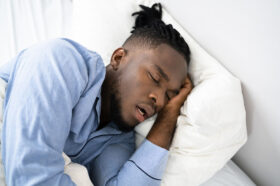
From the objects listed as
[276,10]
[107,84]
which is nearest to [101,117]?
[107,84]

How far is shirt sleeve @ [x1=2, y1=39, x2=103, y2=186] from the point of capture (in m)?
0.59

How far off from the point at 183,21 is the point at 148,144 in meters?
0.52

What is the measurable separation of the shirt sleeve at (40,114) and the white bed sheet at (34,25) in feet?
1.40

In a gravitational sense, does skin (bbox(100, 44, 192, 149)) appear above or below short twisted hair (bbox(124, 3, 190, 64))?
below

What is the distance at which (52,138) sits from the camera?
0.64 metres

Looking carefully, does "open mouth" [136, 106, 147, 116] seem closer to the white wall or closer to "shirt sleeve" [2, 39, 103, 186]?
"shirt sleeve" [2, 39, 103, 186]

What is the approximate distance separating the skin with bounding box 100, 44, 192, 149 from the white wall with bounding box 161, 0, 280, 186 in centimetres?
17

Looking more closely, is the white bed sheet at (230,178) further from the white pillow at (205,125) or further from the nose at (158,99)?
the nose at (158,99)

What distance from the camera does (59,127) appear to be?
66 cm

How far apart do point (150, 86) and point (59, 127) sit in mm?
326

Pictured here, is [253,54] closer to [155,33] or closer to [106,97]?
[155,33]

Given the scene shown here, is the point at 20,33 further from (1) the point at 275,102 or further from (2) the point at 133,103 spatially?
(1) the point at 275,102

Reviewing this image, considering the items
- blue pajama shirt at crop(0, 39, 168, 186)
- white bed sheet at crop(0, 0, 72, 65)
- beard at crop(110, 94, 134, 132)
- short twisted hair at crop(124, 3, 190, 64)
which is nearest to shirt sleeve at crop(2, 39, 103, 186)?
blue pajama shirt at crop(0, 39, 168, 186)

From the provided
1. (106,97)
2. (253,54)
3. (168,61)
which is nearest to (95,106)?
(106,97)
